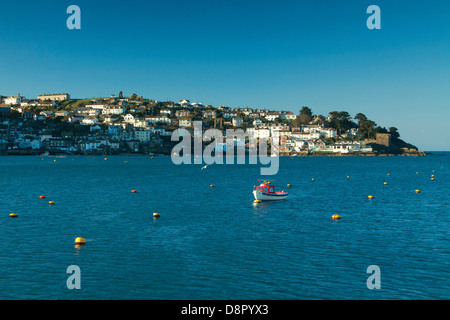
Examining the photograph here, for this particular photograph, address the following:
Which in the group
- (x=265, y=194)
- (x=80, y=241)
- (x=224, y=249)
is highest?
(x=265, y=194)

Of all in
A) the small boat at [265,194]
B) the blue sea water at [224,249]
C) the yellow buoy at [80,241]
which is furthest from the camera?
the small boat at [265,194]

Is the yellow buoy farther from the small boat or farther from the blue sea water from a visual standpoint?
the small boat

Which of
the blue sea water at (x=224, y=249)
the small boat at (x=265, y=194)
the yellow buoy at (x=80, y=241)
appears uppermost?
the small boat at (x=265, y=194)

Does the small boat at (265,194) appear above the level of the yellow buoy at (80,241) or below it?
above

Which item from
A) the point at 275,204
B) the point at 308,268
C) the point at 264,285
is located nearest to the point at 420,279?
the point at 308,268

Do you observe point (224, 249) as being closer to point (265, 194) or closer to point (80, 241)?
point (80, 241)

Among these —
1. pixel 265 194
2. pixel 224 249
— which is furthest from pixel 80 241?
pixel 265 194

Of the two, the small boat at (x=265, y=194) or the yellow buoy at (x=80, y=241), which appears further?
the small boat at (x=265, y=194)

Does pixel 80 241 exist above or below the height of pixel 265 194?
below

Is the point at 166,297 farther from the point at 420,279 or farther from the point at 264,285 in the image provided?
the point at 420,279

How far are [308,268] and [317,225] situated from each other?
43.7 feet

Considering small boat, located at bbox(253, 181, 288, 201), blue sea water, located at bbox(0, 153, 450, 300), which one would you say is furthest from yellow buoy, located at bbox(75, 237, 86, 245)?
small boat, located at bbox(253, 181, 288, 201)

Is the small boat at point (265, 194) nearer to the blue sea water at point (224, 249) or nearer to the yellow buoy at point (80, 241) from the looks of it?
the blue sea water at point (224, 249)

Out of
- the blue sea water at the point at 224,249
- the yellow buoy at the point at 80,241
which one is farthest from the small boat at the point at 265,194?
the yellow buoy at the point at 80,241
